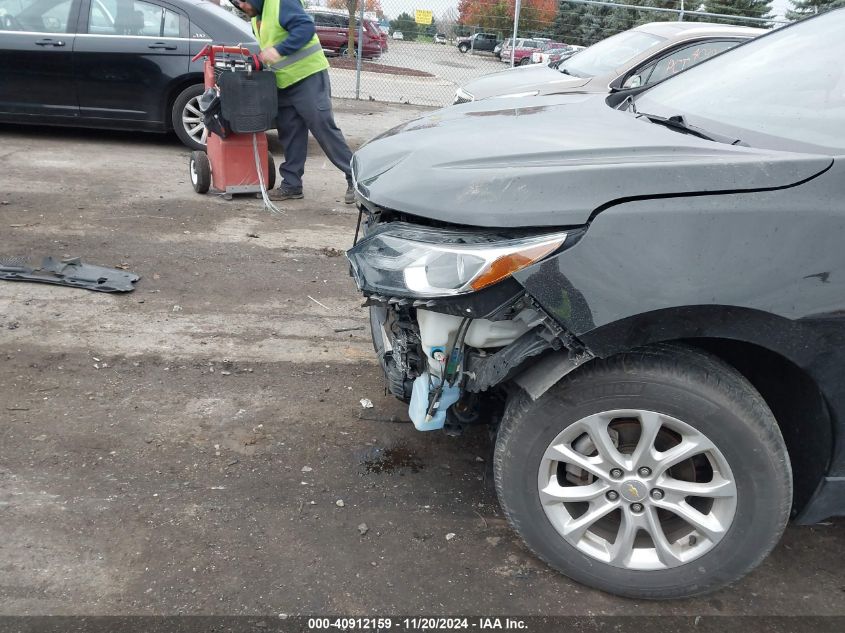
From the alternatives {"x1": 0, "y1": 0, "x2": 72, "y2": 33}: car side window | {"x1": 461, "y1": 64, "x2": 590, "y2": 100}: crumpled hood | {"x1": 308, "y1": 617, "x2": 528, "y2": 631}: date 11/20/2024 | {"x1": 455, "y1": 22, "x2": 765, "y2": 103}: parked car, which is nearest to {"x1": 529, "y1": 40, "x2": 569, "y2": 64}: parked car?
{"x1": 461, "y1": 64, "x2": 590, "y2": 100}: crumpled hood

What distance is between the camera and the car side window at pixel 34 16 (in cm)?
746

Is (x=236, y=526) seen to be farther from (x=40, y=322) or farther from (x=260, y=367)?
(x=40, y=322)

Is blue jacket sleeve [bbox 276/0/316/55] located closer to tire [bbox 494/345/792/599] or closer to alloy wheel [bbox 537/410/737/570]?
tire [bbox 494/345/792/599]

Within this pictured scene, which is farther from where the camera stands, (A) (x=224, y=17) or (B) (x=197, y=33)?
(A) (x=224, y=17)

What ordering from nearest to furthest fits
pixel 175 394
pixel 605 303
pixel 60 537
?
pixel 605 303 < pixel 60 537 < pixel 175 394

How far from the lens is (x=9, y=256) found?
15.8 feet

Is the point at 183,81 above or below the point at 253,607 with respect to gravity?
above

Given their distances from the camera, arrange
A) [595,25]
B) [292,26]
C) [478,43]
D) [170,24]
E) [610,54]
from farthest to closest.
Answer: [478,43]
[595,25]
[610,54]
[170,24]
[292,26]

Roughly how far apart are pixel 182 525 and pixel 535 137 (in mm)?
1844

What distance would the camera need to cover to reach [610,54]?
785cm

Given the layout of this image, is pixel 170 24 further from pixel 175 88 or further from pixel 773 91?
pixel 773 91

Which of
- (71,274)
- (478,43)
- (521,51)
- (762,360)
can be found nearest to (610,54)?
(71,274)

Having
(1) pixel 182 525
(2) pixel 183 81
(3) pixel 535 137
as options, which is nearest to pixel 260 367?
(1) pixel 182 525

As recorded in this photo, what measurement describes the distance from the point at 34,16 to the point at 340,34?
44.6 ft
